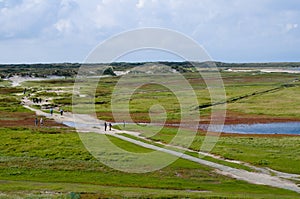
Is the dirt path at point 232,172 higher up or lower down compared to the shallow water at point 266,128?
lower down

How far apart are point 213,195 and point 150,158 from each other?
13408 millimetres

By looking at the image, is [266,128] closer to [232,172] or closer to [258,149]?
[258,149]

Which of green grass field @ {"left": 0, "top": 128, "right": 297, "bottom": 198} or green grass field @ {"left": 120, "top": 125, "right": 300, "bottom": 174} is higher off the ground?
green grass field @ {"left": 120, "top": 125, "right": 300, "bottom": 174}

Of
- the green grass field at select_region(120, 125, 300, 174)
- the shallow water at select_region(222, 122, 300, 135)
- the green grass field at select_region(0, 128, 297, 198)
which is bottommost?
the green grass field at select_region(0, 128, 297, 198)

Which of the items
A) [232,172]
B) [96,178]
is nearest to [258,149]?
[232,172]

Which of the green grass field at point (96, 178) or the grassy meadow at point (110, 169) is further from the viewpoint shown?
the green grass field at point (96, 178)

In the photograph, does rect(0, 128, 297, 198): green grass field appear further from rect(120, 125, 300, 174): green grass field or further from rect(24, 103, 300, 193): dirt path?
rect(120, 125, 300, 174): green grass field

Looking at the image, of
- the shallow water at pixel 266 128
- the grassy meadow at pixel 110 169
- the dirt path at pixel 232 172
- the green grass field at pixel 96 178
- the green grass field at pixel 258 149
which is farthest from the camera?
the shallow water at pixel 266 128

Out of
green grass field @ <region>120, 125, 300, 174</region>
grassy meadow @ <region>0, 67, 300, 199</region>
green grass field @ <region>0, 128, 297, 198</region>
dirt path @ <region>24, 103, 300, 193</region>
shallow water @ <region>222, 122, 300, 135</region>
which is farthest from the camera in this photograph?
shallow water @ <region>222, 122, 300, 135</region>

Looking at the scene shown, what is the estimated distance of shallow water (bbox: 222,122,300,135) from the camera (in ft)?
225

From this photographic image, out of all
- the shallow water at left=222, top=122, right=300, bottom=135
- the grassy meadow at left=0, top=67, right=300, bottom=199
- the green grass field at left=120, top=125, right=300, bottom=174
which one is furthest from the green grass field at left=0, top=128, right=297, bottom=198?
the shallow water at left=222, top=122, right=300, bottom=135

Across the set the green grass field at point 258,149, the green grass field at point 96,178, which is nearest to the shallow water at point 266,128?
the green grass field at point 258,149

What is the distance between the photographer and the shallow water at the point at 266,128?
225 feet

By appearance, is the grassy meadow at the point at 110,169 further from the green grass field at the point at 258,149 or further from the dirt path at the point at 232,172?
the dirt path at the point at 232,172
